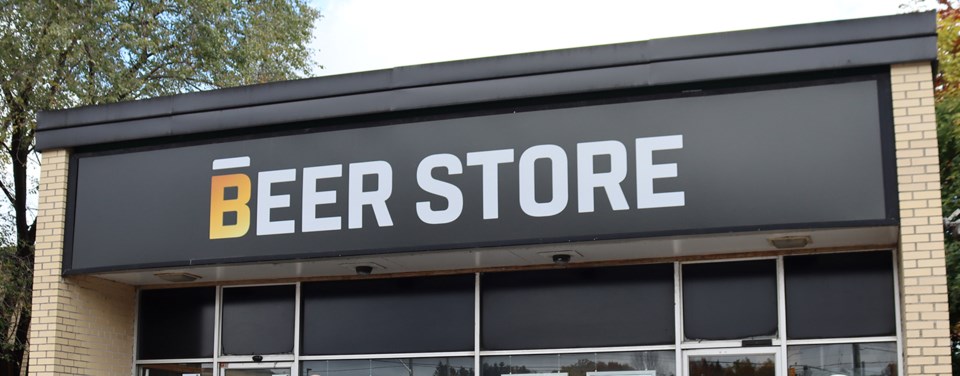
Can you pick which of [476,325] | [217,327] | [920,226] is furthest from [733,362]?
[217,327]

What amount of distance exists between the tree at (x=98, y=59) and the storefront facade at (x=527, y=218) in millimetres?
8031

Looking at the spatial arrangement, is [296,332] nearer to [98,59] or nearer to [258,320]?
[258,320]

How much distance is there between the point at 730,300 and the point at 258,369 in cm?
487

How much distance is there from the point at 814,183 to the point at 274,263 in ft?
16.0

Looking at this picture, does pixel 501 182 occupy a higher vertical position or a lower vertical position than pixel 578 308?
higher

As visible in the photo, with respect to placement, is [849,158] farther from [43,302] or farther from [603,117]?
[43,302]

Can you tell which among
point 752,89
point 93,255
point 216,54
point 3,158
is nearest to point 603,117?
point 752,89

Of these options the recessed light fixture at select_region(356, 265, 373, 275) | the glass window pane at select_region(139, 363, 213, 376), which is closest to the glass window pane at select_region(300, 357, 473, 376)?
the recessed light fixture at select_region(356, 265, 373, 275)

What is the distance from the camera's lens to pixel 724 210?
872 centimetres

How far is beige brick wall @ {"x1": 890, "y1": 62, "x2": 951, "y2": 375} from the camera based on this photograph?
8031 millimetres

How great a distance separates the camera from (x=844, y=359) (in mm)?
9141

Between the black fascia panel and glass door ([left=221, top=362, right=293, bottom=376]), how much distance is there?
251 centimetres

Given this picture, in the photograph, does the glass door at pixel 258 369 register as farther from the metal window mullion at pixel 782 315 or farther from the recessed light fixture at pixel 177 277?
the metal window mullion at pixel 782 315

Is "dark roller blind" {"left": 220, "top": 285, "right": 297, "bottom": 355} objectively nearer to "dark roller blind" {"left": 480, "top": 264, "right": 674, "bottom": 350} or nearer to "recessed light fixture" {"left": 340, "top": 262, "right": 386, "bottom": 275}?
"recessed light fixture" {"left": 340, "top": 262, "right": 386, "bottom": 275}
